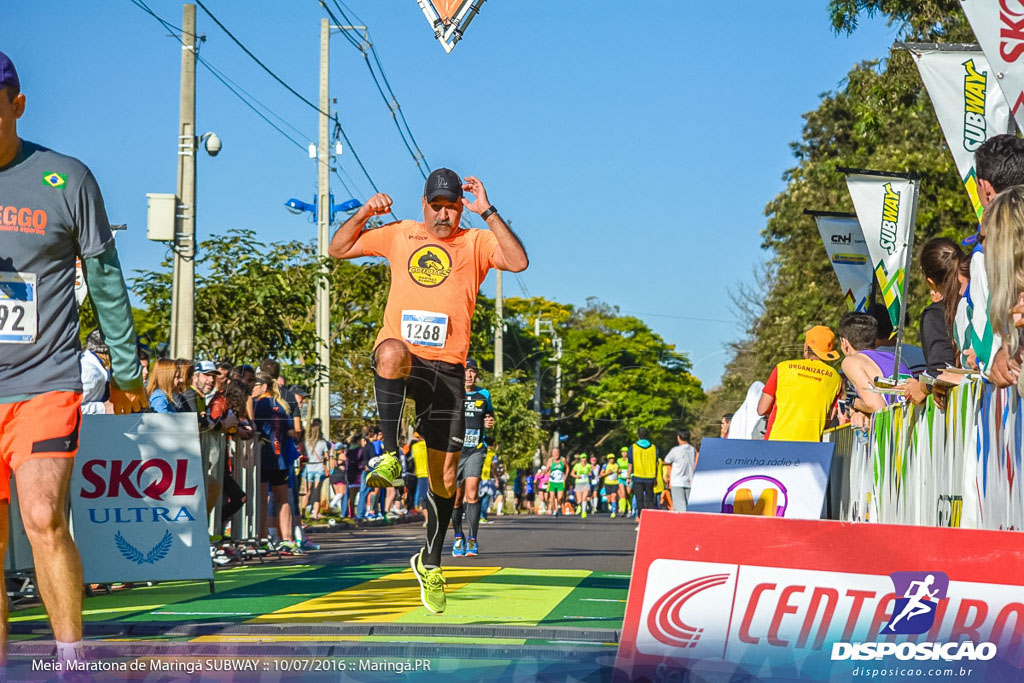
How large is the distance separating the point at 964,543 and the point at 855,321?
22.1ft

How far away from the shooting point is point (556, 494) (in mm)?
43906

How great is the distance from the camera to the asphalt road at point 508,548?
44.0ft

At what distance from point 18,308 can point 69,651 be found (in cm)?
124

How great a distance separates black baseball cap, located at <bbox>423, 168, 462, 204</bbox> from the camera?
764cm

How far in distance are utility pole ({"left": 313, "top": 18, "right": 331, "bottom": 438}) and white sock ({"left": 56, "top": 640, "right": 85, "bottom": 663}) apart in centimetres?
2189

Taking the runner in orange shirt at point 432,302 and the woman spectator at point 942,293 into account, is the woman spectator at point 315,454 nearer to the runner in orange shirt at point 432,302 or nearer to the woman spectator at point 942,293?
the runner in orange shirt at point 432,302

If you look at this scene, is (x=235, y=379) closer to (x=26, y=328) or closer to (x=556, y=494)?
(x=26, y=328)

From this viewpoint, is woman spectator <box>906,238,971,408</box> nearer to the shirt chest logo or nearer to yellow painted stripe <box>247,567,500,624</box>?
the shirt chest logo

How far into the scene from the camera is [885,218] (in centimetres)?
1305

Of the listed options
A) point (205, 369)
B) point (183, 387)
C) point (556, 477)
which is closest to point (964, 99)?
point (183, 387)

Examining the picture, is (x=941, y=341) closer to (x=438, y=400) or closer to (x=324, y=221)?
(x=438, y=400)

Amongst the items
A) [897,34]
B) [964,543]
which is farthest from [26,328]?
[897,34]

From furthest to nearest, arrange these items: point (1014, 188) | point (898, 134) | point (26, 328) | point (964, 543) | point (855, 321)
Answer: point (898, 134) < point (855, 321) < point (1014, 188) < point (26, 328) < point (964, 543)

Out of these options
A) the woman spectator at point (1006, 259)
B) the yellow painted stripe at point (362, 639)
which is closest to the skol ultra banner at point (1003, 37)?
the woman spectator at point (1006, 259)
